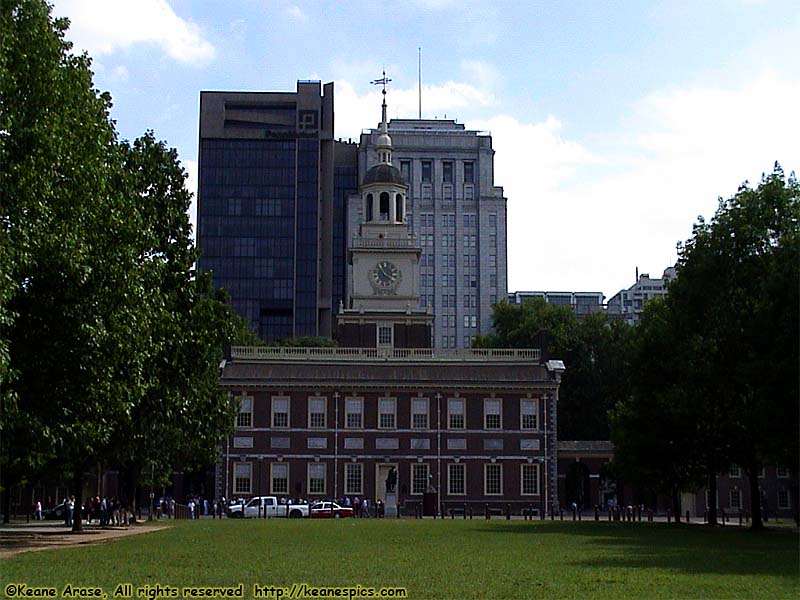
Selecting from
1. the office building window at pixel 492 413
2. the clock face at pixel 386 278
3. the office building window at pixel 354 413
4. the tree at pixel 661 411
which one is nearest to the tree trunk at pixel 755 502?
the tree at pixel 661 411

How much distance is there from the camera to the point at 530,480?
7288 cm

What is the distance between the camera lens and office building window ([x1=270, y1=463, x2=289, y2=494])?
7231 cm

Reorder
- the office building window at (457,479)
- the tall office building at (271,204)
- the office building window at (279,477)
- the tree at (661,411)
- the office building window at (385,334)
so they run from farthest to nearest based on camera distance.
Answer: the tall office building at (271,204)
the office building window at (385,334)
the office building window at (457,479)
the office building window at (279,477)
the tree at (661,411)

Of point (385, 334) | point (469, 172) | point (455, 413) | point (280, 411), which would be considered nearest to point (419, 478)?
point (455, 413)

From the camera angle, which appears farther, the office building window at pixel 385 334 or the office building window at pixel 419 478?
the office building window at pixel 385 334

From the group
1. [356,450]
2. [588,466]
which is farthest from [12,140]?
[588,466]

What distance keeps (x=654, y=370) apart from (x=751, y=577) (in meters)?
30.1

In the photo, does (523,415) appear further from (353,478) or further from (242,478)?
(242,478)

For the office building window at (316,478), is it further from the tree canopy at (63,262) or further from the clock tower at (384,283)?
the tree canopy at (63,262)

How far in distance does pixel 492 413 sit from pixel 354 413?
27.6 feet

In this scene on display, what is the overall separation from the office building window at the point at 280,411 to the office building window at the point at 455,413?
9838 millimetres

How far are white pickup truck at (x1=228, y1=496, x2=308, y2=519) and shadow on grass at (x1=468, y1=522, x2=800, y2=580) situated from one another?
2361cm

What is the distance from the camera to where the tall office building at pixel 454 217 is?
562 ft

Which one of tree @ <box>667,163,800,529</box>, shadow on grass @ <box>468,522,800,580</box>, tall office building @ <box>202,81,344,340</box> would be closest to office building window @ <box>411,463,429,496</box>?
tree @ <box>667,163,800,529</box>
